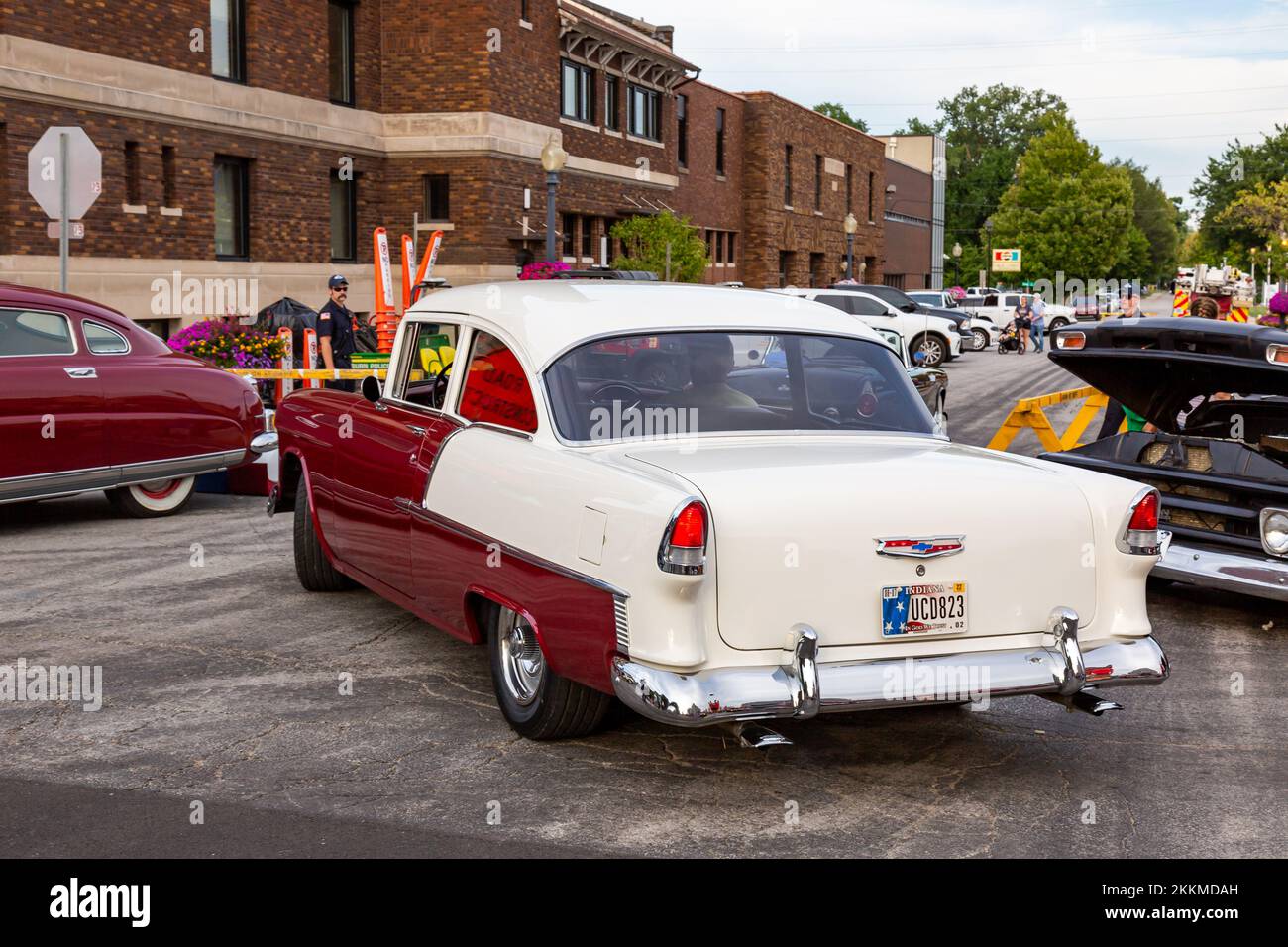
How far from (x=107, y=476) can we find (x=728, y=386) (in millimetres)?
6433

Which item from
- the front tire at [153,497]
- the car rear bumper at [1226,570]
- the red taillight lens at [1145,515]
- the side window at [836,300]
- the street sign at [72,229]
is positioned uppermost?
the street sign at [72,229]

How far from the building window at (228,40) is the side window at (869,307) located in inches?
629

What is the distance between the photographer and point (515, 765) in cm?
567

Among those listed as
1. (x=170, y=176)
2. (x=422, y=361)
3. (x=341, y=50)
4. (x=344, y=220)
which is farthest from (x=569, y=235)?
(x=422, y=361)

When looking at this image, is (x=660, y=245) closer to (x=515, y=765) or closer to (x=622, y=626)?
(x=515, y=765)

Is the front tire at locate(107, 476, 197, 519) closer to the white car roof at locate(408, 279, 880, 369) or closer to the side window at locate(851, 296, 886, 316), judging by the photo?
the white car roof at locate(408, 279, 880, 369)

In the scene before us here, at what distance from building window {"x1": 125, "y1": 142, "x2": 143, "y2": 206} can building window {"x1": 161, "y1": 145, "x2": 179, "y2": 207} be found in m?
0.63

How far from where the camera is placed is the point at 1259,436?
9.35m

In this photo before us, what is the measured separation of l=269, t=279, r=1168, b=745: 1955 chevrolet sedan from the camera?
16.3ft

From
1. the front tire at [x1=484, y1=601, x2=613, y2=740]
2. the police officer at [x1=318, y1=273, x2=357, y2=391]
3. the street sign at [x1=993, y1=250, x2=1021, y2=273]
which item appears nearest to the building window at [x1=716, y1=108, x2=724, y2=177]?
the police officer at [x1=318, y1=273, x2=357, y2=391]

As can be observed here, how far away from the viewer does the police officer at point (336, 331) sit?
583 inches

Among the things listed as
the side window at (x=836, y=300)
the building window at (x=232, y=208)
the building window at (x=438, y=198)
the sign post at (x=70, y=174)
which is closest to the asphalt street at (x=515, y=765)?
the sign post at (x=70, y=174)

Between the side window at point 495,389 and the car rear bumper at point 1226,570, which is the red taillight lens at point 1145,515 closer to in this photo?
the side window at point 495,389
